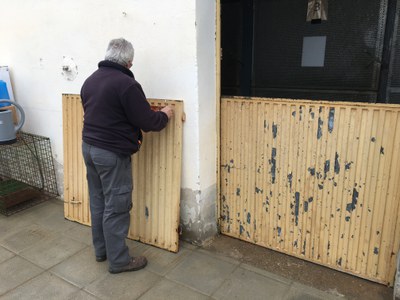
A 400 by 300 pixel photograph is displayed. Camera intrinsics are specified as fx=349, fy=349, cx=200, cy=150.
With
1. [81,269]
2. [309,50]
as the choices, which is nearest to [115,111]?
[81,269]

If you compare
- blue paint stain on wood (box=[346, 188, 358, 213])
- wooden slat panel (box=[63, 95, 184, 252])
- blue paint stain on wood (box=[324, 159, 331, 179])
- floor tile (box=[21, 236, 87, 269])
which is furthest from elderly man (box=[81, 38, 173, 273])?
blue paint stain on wood (box=[346, 188, 358, 213])

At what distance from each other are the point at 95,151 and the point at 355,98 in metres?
2.11

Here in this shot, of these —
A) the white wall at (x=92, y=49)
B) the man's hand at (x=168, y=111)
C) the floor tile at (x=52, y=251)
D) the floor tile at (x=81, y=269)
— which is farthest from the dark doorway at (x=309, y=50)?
the floor tile at (x=52, y=251)

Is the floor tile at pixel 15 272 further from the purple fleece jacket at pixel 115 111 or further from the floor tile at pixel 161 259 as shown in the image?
the purple fleece jacket at pixel 115 111

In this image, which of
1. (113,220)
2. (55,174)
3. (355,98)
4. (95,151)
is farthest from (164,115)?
(55,174)

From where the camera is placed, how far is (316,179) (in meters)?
2.89

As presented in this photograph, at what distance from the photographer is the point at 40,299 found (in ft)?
8.89

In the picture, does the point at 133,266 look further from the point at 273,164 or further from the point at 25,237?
the point at 273,164

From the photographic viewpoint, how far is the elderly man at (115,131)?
105 inches

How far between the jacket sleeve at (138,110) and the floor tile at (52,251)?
1492 mm

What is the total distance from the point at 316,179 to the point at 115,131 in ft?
5.51

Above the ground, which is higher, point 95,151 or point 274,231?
point 95,151

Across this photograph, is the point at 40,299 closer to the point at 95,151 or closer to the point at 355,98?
the point at 95,151

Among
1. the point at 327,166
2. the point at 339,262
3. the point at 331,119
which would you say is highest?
the point at 331,119
